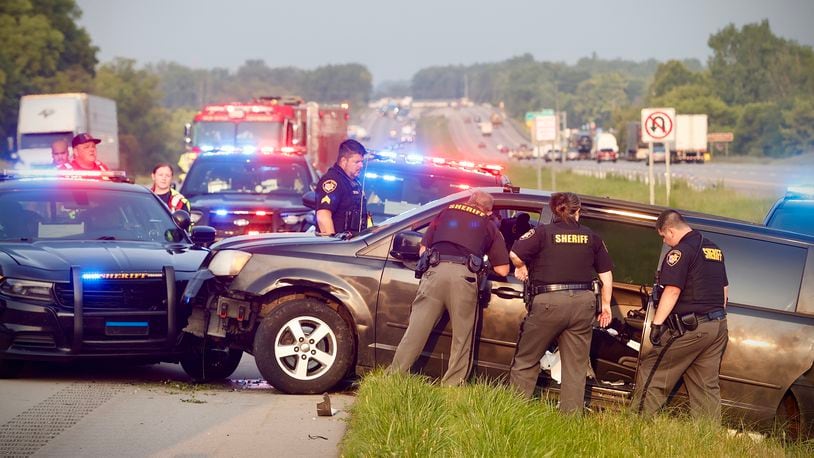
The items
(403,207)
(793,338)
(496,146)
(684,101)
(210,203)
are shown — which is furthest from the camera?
(496,146)

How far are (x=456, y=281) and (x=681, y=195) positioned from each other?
1339 inches

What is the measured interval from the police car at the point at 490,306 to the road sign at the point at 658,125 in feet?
53.7

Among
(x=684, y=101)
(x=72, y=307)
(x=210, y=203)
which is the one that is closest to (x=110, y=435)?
(x=72, y=307)

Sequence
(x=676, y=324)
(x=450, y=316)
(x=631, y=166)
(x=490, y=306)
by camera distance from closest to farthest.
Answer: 1. (x=676, y=324)
2. (x=450, y=316)
3. (x=490, y=306)
4. (x=631, y=166)

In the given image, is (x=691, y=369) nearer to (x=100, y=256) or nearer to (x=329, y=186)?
(x=329, y=186)

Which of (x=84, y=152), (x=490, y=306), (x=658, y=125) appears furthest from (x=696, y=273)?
(x=658, y=125)

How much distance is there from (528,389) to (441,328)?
0.85 metres

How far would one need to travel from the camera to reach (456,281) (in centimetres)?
862

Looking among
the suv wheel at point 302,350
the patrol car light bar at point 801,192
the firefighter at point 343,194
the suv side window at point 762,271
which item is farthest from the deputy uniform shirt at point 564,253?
the patrol car light bar at point 801,192

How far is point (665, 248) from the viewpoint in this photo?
8.66 meters

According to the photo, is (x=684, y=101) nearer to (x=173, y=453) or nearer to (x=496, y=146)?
(x=496, y=146)

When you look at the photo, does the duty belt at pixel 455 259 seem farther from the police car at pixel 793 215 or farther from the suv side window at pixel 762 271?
the police car at pixel 793 215

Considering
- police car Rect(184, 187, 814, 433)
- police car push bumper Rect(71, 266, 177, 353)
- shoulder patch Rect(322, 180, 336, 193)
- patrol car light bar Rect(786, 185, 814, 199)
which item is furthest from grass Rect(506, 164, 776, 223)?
police car push bumper Rect(71, 266, 177, 353)

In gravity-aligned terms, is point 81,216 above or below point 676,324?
above
